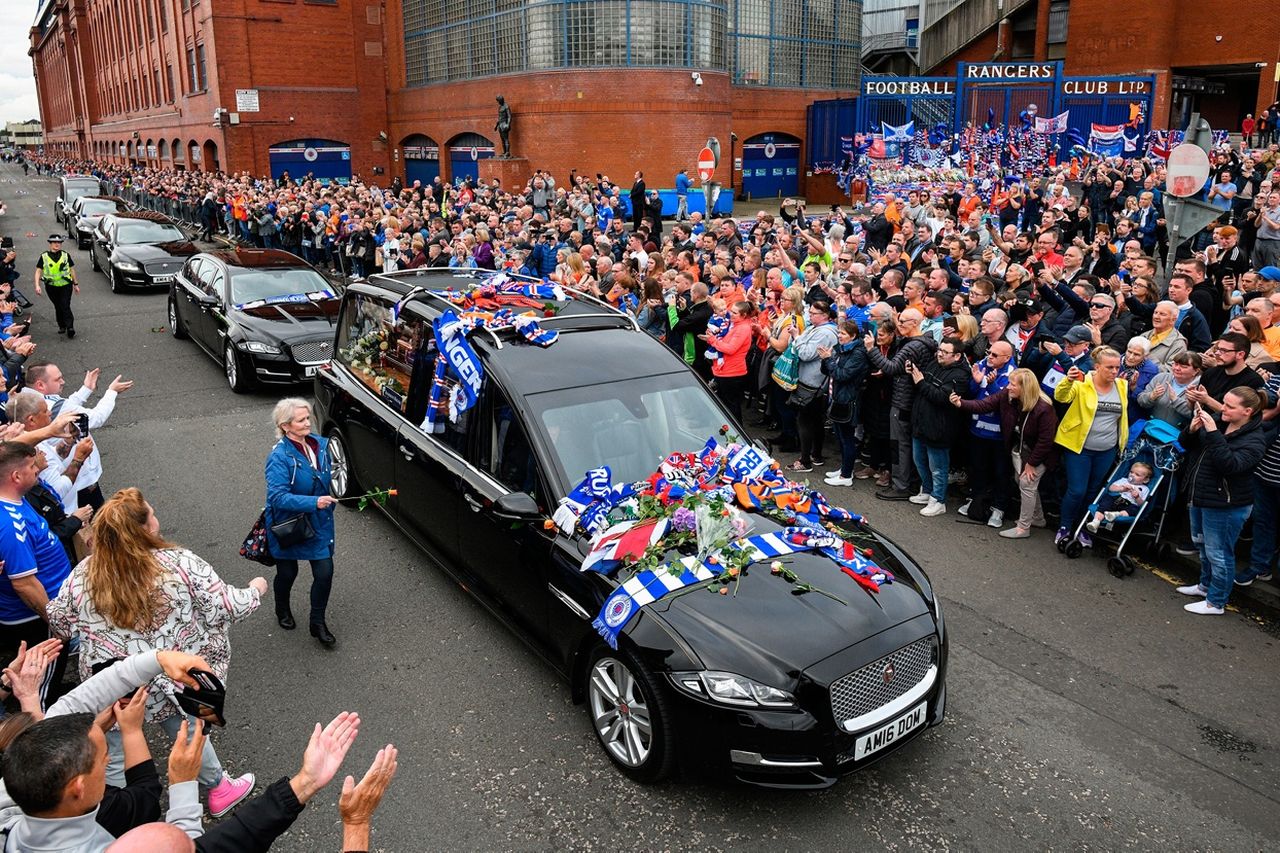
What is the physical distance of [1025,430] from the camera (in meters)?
7.44

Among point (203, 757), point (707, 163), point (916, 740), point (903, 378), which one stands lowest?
point (916, 740)

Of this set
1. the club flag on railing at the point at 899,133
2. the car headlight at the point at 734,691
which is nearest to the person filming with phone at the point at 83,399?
the car headlight at the point at 734,691

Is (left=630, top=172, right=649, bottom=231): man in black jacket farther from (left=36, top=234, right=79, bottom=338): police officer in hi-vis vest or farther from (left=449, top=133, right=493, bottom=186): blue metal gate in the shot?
(left=36, top=234, right=79, bottom=338): police officer in hi-vis vest

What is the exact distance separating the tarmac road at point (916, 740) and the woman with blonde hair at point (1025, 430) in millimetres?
251

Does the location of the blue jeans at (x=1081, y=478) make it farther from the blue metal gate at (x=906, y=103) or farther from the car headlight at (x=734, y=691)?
the blue metal gate at (x=906, y=103)

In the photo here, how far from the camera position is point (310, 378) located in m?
12.0

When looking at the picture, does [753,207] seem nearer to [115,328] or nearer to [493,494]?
[115,328]

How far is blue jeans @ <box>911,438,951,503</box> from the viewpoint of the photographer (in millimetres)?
8148

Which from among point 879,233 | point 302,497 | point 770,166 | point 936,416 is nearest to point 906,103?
point 770,166

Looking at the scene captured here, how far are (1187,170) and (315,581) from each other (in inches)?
377

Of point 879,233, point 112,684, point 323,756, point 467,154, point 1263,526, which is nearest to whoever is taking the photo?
point 323,756

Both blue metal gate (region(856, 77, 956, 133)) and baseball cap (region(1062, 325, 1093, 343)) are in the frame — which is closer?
baseball cap (region(1062, 325, 1093, 343))

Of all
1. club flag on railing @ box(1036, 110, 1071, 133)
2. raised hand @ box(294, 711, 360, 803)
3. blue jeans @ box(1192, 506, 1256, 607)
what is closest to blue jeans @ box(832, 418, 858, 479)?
blue jeans @ box(1192, 506, 1256, 607)

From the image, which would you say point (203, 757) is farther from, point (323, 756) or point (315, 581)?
point (323, 756)
